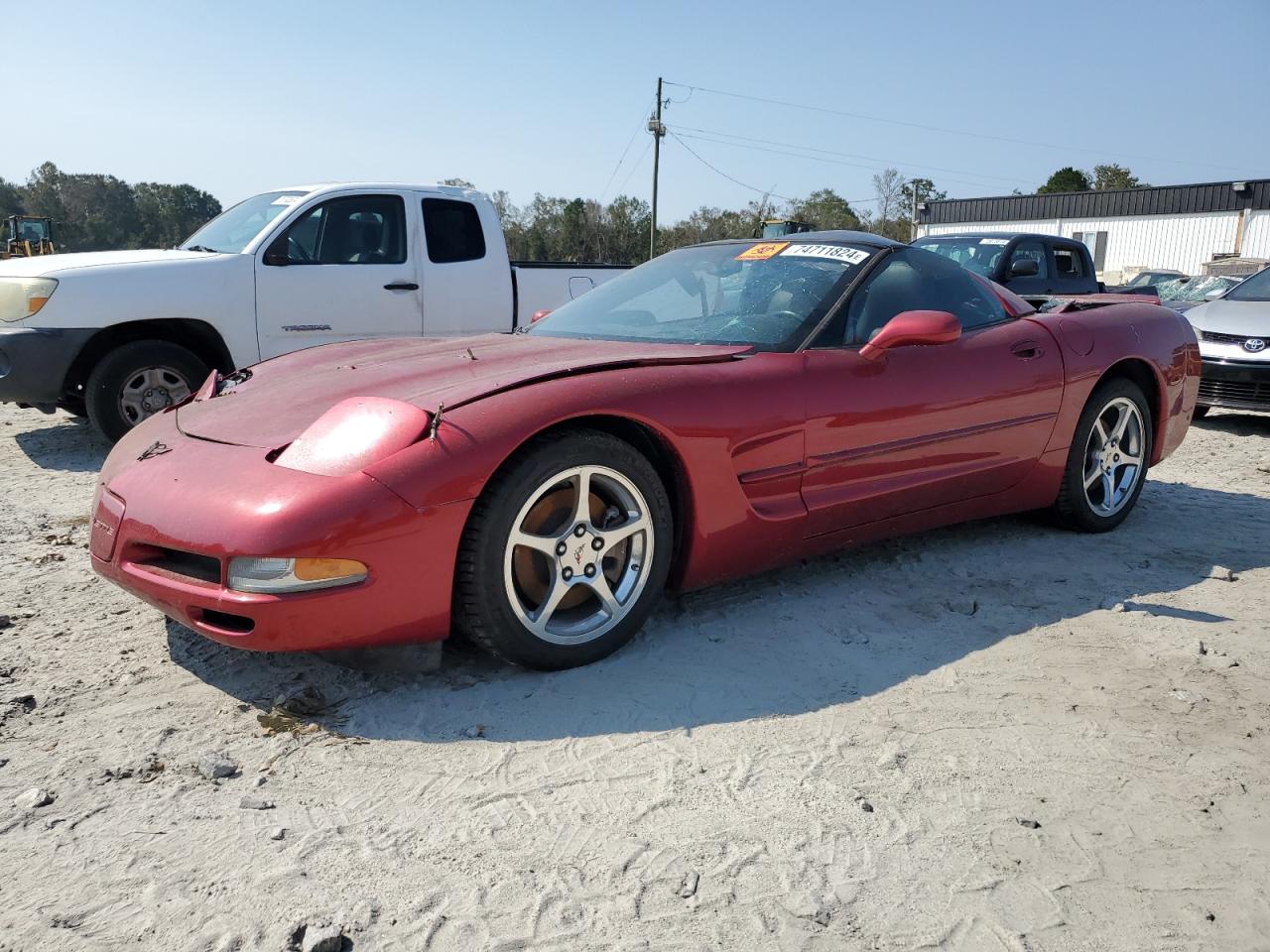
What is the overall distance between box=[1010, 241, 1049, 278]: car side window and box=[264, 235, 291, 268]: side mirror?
628cm

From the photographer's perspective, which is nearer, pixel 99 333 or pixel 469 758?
pixel 469 758

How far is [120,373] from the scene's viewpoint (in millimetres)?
5844

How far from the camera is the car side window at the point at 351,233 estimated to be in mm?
6574

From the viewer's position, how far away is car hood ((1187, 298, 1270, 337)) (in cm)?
792

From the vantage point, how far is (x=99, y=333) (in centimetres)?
585

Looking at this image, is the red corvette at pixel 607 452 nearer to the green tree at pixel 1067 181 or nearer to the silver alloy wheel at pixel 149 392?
the silver alloy wheel at pixel 149 392

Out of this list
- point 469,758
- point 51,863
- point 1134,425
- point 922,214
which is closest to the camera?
point 51,863

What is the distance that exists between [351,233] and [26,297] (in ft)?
6.61

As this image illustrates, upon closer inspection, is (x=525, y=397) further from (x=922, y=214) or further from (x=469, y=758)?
(x=922, y=214)

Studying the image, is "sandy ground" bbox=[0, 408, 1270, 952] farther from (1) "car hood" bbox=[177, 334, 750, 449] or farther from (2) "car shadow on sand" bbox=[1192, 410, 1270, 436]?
(2) "car shadow on sand" bbox=[1192, 410, 1270, 436]

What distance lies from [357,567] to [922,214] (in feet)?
158

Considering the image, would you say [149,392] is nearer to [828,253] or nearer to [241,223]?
[241,223]

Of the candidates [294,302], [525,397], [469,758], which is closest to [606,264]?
[294,302]

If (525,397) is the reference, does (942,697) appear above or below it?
below
